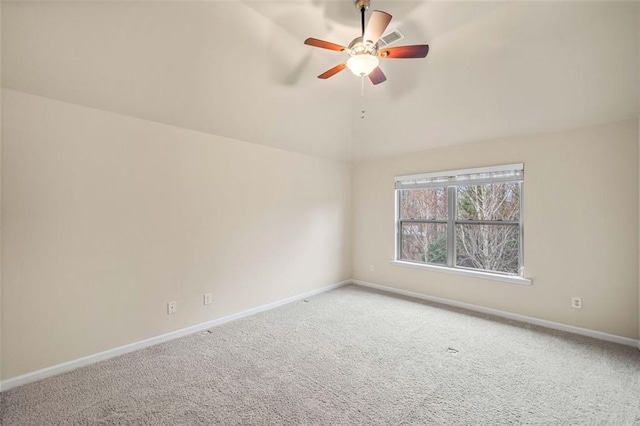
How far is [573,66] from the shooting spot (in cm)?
261

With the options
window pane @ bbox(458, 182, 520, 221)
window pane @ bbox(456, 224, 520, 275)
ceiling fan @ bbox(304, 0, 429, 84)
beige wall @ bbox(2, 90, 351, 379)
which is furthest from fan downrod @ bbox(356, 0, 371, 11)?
window pane @ bbox(456, 224, 520, 275)

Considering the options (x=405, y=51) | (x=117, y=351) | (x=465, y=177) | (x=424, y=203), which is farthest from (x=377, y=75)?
(x=117, y=351)

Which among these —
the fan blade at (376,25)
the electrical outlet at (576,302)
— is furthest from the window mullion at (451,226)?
the fan blade at (376,25)

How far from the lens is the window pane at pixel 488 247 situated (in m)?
3.72

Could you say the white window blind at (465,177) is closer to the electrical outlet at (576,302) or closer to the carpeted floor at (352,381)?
the electrical outlet at (576,302)

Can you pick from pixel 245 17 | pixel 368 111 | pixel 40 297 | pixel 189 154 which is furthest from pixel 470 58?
pixel 40 297

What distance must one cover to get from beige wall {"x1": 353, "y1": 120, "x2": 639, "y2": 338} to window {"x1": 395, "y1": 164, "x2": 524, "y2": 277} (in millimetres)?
187

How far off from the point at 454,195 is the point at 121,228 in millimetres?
4121

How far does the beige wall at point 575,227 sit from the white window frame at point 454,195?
89 mm

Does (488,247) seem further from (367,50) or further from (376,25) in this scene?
(376,25)

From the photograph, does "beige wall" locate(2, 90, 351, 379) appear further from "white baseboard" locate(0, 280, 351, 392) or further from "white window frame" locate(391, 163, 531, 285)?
"white window frame" locate(391, 163, 531, 285)

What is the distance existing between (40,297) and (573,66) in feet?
16.2

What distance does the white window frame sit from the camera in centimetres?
356

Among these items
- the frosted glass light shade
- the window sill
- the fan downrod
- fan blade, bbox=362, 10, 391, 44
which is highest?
the fan downrod
